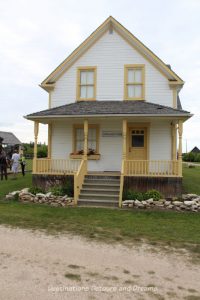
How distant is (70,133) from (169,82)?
5673mm

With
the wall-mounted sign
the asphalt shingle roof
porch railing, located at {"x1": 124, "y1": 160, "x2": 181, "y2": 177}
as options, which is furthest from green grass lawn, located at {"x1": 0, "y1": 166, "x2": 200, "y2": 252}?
the wall-mounted sign

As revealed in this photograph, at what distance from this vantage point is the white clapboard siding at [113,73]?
15.9 metres

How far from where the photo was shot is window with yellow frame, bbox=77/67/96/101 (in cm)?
1650

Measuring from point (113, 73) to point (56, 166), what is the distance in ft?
18.6

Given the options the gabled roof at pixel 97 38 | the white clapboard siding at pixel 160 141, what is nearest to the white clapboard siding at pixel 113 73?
the gabled roof at pixel 97 38

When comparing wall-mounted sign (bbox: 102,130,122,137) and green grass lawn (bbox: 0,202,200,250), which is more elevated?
wall-mounted sign (bbox: 102,130,122,137)

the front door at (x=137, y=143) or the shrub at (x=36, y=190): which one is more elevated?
the front door at (x=137, y=143)

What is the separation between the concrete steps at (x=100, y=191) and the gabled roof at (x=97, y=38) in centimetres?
584

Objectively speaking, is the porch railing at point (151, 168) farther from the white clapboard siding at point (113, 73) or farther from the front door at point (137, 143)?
the white clapboard siding at point (113, 73)

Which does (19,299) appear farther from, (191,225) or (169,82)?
(169,82)

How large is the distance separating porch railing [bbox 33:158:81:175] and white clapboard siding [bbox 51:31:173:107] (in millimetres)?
3263

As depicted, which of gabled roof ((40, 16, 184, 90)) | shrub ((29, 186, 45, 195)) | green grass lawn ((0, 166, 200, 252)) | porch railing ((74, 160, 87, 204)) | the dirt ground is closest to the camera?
the dirt ground

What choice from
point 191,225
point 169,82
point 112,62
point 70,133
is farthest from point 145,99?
point 191,225

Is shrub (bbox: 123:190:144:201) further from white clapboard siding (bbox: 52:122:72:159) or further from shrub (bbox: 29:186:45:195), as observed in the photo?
white clapboard siding (bbox: 52:122:72:159)
